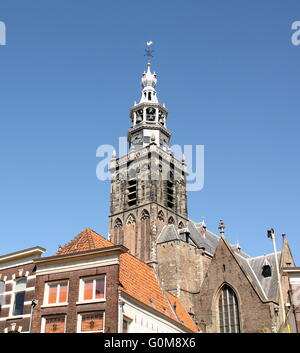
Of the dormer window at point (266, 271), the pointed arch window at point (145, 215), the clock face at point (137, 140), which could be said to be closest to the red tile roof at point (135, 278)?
the dormer window at point (266, 271)

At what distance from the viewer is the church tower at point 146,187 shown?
42.0 meters

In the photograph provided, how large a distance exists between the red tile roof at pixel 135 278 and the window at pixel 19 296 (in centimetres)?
159

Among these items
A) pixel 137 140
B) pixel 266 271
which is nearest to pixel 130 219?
pixel 137 140

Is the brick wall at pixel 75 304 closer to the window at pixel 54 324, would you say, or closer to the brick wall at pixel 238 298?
the window at pixel 54 324

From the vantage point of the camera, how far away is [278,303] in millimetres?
27703

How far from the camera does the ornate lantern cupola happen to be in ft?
161

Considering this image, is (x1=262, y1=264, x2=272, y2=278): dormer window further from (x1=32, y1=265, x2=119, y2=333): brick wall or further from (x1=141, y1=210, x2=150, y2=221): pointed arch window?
(x1=32, y1=265, x2=119, y2=333): brick wall

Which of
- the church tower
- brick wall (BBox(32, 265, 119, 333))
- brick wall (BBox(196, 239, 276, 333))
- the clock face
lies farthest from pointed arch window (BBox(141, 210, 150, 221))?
brick wall (BBox(32, 265, 119, 333))

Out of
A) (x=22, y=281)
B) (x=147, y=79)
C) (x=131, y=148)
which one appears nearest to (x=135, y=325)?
(x=22, y=281)

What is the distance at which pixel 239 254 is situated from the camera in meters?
37.0

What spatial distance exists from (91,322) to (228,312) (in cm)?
1591

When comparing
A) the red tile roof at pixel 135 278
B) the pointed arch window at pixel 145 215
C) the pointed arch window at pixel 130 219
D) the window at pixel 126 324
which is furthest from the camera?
the pointed arch window at pixel 130 219
